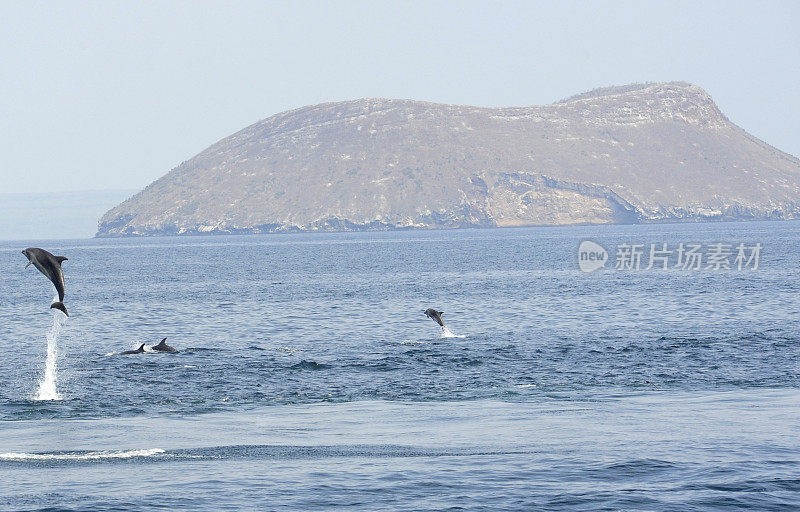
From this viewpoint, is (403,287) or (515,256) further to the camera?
(515,256)

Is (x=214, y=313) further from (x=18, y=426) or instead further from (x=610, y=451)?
(x=610, y=451)

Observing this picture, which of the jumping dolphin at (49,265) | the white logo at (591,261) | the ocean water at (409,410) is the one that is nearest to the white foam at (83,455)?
the ocean water at (409,410)

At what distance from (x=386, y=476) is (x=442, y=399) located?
1214 cm

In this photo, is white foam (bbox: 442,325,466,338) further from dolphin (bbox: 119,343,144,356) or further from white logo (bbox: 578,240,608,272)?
white logo (bbox: 578,240,608,272)

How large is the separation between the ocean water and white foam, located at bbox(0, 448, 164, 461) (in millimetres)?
116

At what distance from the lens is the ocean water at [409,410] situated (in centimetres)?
2541

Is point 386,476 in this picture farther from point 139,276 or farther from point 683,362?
point 139,276

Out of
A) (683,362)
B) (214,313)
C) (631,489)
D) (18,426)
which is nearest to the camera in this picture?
(631,489)

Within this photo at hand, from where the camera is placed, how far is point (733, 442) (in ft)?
98.5

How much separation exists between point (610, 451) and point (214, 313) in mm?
55588

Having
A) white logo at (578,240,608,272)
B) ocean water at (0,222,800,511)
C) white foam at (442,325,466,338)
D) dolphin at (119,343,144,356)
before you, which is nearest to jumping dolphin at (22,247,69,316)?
ocean water at (0,222,800,511)

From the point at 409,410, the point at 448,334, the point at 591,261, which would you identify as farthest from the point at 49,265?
the point at 591,261

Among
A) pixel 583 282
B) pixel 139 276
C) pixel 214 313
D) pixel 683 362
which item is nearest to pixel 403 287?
pixel 583 282

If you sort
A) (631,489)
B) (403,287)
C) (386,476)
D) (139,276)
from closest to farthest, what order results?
(631,489) → (386,476) → (403,287) → (139,276)
